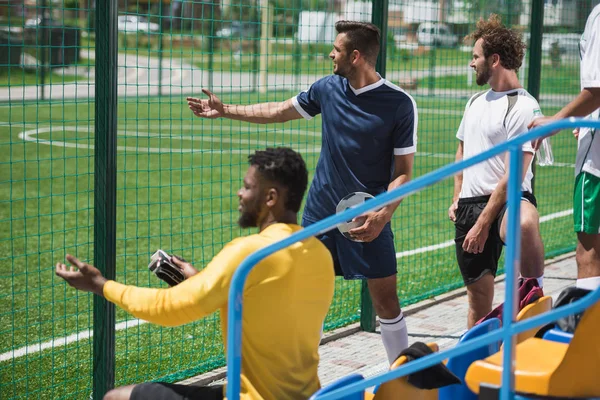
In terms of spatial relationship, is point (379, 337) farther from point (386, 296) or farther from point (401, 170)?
point (401, 170)

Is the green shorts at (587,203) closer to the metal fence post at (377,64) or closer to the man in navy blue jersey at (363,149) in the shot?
the man in navy blue jersey at (363,149)

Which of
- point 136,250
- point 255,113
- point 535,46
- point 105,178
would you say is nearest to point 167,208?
point 136,250

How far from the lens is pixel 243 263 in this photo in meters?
2.79

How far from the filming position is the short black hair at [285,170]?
317cm

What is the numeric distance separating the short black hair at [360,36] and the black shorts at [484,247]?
111 cm

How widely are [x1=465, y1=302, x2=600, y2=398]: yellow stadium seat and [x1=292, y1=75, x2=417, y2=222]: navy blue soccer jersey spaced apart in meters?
2.16

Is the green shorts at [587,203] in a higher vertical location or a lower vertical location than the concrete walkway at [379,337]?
higher

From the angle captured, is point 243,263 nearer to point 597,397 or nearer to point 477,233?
point 597,397

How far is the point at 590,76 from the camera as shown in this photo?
4.04 metres

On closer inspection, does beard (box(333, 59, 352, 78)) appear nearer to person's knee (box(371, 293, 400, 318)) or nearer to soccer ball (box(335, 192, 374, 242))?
soccer ball (box(335, 192, 374, 242))

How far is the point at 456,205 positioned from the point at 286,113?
1210 mm

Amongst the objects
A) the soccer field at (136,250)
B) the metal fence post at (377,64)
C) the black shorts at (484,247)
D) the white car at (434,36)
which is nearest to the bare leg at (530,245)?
the black shorts at (484,247)

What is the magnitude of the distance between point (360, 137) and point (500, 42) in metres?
1.02

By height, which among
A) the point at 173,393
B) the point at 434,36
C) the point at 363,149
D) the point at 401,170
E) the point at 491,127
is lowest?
the point at 173,393
